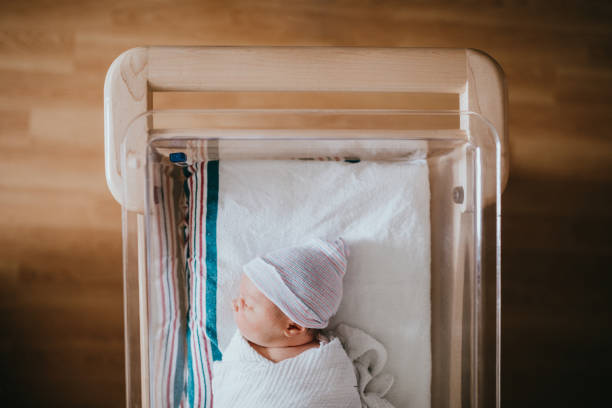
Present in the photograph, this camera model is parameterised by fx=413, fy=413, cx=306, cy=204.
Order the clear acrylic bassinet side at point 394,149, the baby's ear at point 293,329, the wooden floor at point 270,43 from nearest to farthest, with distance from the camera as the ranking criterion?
1. the clear acrylic bassinet side at point 394,149
2. the baby's ear at point 293,329
3. the wooden floor at point 270,43

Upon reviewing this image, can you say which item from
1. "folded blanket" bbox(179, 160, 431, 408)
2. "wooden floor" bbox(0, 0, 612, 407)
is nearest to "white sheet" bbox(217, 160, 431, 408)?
"folded blanket" bbox(179, 160, 431, 408)

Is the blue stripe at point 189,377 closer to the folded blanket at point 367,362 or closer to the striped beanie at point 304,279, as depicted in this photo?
the striped beanie at point 304,279

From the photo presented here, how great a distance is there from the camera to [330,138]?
2.08 feet

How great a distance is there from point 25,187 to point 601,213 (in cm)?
158

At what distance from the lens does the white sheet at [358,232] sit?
77 cm

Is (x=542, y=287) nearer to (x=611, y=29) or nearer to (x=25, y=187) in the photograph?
(x=611, y=29)

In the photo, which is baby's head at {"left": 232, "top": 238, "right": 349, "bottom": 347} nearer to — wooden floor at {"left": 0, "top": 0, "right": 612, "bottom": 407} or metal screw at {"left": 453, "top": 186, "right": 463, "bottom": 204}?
metal screw at {"left": 453, "top": 186, "right": 463, "bottom": 204}

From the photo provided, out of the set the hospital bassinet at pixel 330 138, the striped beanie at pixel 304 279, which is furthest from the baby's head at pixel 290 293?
the hospital bassinet at pixel 330 138

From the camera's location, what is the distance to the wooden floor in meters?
1.10

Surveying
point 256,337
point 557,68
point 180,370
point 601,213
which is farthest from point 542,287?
point 180,370

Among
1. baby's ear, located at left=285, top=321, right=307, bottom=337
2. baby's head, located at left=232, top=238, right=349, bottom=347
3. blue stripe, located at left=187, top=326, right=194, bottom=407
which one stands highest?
baby's head, located at left=232, top=238, right=349, bottom=347

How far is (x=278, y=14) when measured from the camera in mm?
1129

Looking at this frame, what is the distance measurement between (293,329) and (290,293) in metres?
0.08

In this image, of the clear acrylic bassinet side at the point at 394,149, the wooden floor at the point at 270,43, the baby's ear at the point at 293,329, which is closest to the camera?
the clear acrylic bassinet side at the point at 394,149
